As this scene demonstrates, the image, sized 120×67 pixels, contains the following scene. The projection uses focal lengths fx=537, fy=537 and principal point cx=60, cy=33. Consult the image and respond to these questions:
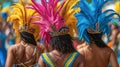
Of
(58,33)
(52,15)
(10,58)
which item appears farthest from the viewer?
(10,58)

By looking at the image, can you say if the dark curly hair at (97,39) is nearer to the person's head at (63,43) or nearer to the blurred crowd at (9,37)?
the person's head at (63,43)

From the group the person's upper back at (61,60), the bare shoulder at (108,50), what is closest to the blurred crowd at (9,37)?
the bare shoulder at (108,50)

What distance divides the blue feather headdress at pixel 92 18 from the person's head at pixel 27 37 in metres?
0.81

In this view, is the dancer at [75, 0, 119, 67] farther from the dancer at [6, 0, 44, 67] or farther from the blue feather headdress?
the dancer at [6, 0, 44, 67]

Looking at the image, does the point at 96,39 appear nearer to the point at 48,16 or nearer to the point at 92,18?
the point at 92,18

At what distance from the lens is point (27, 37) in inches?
305

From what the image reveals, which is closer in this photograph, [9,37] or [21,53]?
[21,53]

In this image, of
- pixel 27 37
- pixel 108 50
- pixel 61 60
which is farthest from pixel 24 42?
pixel 61 60

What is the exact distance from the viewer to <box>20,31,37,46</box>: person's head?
25.5ft

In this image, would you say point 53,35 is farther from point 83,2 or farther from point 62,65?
point 83,2

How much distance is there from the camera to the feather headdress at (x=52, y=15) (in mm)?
6406

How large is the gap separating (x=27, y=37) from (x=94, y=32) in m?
→ 1.08

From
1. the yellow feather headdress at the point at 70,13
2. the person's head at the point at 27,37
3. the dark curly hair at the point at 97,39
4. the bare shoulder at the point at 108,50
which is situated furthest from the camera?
the person's head at the point at 27,37

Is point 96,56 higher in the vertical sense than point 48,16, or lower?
lower
